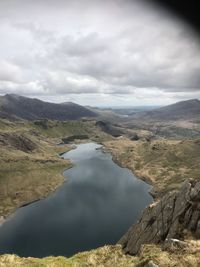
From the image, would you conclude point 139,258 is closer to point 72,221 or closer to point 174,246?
point 174,246

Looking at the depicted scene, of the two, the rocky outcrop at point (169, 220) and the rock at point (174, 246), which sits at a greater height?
the rock at point (174, 246)

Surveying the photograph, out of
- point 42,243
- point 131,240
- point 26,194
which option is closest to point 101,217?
point 42,243

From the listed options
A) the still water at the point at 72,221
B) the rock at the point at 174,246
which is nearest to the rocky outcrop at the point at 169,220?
the rock at the point at 174,246

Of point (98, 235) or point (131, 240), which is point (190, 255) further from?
point (98, 235)

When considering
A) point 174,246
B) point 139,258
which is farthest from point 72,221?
point 174,246

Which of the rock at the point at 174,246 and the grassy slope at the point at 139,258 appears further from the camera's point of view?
the rock at the point at 174,246

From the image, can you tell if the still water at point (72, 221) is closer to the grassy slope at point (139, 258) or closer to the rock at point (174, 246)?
the grassy slope at point (139, 258)
